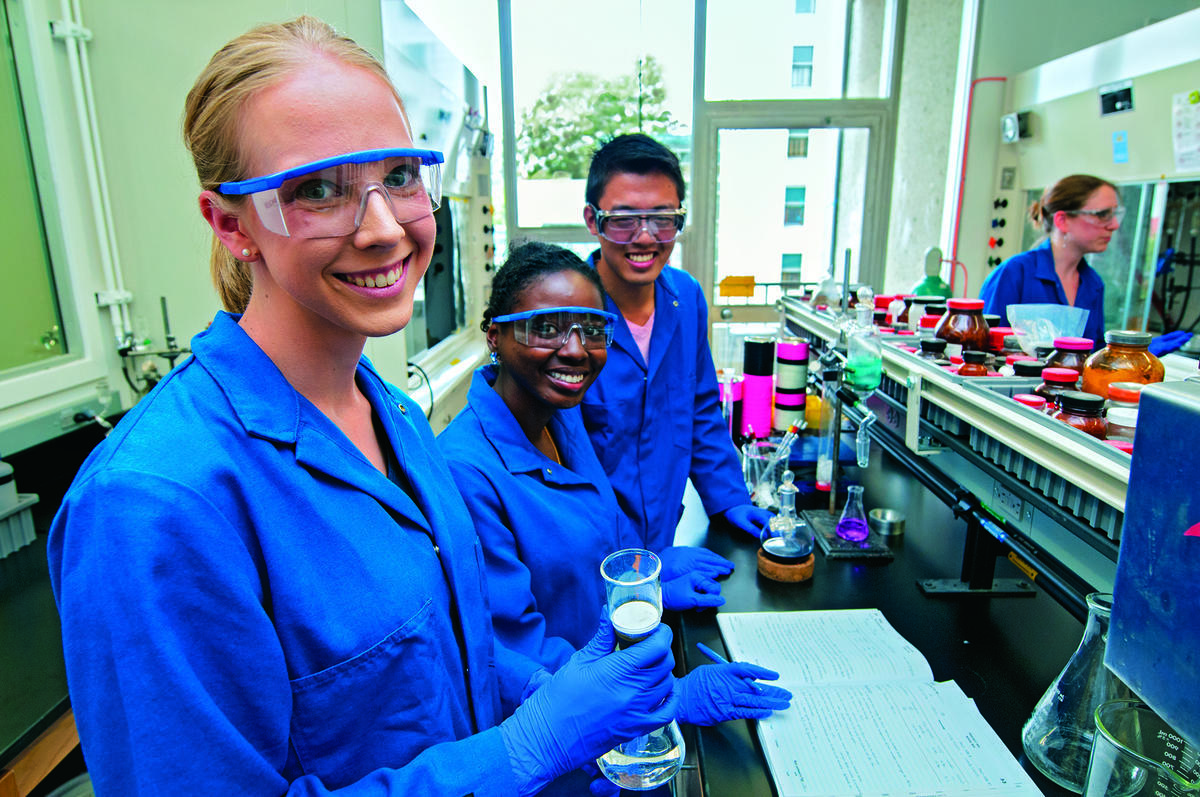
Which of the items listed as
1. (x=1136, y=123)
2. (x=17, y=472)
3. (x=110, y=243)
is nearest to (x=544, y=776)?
(x=17, y=472)

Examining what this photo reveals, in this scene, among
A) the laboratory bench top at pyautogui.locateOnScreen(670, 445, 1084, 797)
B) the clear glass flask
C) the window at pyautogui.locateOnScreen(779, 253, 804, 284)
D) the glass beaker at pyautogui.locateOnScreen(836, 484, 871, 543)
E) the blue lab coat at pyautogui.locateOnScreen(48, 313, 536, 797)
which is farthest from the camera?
the window at pyautogui.locateOnScreen(779, 253, 804, 284)

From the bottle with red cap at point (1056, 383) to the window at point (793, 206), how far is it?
3892mm

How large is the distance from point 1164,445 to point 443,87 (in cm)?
363

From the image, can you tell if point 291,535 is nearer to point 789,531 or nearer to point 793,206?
point 789,531

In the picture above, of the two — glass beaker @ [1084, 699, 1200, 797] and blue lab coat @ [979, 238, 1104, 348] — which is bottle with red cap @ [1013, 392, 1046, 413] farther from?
blue lab coat @ [979, 238, 1104, 348]

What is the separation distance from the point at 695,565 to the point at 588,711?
67 centimetres

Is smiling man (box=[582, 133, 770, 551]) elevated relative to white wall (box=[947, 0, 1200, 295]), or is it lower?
lower

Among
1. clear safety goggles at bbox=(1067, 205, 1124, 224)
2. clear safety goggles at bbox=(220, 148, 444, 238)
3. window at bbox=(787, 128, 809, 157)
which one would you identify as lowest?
clear safety goggles at bbox=(220, 148, 444, 238)

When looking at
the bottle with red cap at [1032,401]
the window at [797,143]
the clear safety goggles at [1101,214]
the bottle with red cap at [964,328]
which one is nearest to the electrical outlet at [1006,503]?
the bottle with red cap at [1032,401]

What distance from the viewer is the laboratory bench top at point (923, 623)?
1.07 meters

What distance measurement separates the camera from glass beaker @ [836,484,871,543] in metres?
1.72

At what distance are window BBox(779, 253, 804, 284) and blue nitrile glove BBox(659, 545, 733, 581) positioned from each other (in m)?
3.87

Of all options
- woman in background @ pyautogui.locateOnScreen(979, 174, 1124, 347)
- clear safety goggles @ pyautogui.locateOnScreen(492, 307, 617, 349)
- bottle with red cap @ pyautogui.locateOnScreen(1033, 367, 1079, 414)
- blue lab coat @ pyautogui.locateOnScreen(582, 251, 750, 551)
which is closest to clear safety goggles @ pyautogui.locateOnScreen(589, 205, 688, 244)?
blue lab coat @ pyautogui.locateOnScreen(582, 251, 750, 551)

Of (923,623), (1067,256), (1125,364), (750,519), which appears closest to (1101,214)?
(1067,256)
